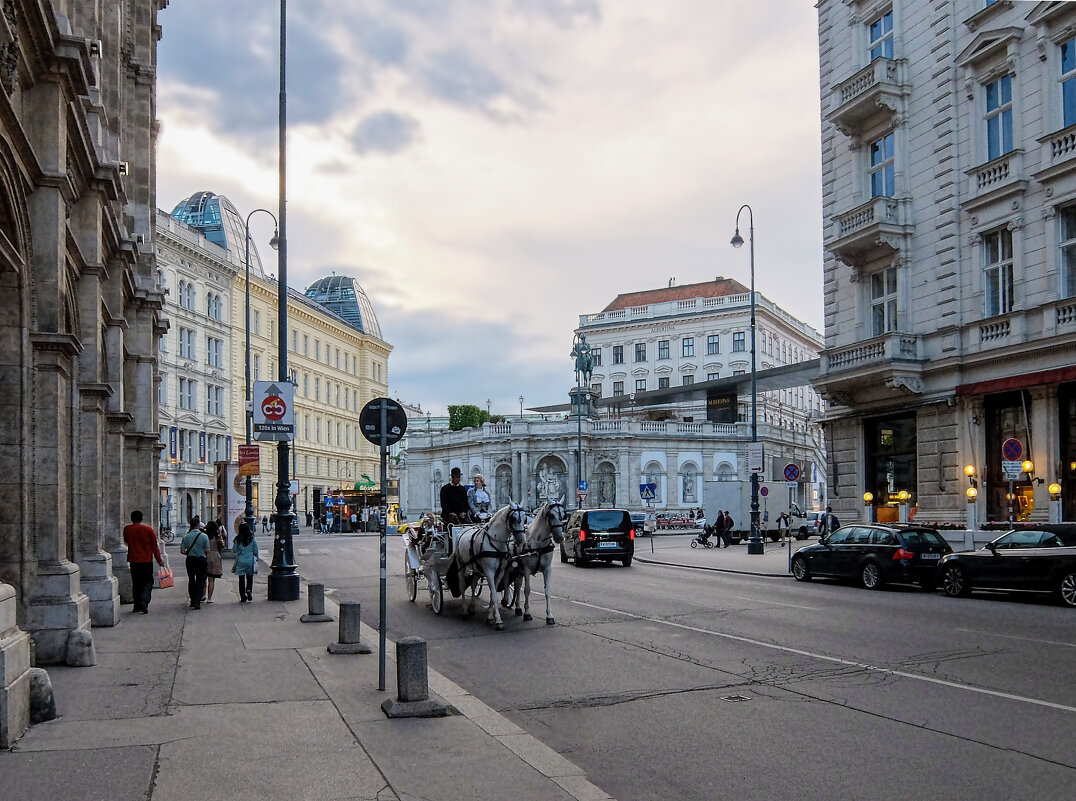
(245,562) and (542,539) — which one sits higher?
(542,539)

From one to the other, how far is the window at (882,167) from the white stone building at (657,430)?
3547 centimetres

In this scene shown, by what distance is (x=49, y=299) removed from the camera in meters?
11.6

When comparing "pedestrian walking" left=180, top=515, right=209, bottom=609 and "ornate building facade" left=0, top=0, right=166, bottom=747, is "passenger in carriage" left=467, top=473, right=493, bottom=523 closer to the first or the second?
"pedestrian walking" left=180, top=515, right=209, bottom=609

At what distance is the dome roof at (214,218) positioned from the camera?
240 feet

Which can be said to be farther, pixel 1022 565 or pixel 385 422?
pixel 1022 565

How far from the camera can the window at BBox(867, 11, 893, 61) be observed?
3142cm

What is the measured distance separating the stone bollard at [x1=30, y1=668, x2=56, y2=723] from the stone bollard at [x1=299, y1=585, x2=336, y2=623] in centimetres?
764

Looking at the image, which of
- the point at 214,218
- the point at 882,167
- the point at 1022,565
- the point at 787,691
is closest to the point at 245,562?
the point at 787,691

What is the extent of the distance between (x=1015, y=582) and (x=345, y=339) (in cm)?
8001

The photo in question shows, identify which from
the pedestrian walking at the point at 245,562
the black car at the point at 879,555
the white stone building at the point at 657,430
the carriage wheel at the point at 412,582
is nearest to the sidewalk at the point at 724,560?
the black car at the point at 879,555

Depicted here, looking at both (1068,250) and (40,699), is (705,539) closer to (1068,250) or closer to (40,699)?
(1068,250)

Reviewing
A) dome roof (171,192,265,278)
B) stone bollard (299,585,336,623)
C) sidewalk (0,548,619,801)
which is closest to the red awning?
stone bollard (299,585,336,623)

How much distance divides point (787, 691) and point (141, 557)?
12.0m

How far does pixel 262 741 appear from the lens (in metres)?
8.09
